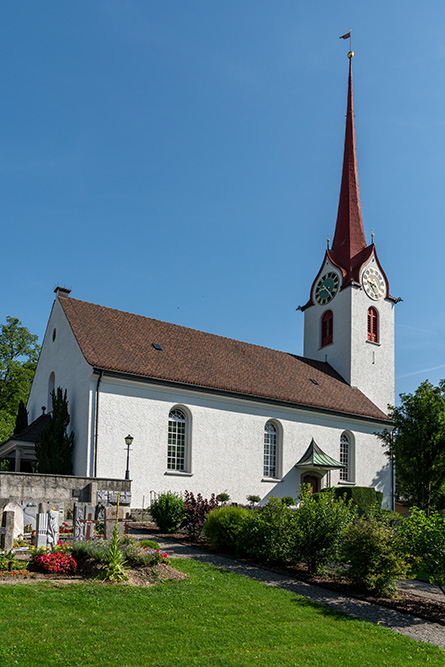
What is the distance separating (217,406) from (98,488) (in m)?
8.84

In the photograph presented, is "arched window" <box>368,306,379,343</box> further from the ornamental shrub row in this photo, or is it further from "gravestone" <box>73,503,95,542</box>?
"gravestone" <box>73,503,95,542</box>

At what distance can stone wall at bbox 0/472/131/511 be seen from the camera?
16625mm

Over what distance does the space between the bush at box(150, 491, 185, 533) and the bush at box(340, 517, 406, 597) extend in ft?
23.4

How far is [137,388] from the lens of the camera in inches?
920

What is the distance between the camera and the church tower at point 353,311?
34.6 m

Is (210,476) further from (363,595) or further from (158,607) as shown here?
(158,607)

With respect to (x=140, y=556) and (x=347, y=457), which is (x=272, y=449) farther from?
(x=140, y=556)

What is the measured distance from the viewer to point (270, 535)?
13.7m

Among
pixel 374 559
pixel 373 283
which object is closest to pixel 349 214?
pixel 373 283

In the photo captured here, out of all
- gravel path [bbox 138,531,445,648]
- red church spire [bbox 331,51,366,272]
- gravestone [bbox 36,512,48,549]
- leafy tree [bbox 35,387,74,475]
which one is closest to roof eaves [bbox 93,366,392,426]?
leafy tree [bbox 35,387,74,475]

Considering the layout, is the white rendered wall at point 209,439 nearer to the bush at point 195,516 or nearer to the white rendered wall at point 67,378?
the white rendered wall at point 67,378

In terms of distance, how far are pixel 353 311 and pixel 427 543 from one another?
24700 mm

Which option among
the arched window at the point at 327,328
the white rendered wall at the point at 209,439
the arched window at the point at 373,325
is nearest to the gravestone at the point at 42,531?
the white rendered wall at the point at 209,439

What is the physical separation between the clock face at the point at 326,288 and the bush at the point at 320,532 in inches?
955
